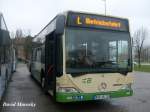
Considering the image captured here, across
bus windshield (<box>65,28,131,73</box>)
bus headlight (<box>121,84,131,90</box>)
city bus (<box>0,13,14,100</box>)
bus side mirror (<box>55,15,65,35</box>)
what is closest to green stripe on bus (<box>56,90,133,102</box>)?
bus headlight (<box>121,84,131,90</box>)

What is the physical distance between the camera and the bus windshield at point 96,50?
766 cm

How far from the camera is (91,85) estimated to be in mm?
7879

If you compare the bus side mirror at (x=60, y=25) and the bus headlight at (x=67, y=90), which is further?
the bus headlight at (x=67, y=90)

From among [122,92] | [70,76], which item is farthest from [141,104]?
[70,76]

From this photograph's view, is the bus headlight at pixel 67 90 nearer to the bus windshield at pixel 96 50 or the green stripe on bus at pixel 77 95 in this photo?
the green stripe on bus at pixel 77 95

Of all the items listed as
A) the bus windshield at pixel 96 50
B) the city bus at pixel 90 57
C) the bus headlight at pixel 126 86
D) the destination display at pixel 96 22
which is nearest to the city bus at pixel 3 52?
the city bus at pixel 90 57

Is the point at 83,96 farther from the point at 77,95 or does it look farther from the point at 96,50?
the point at 96,50

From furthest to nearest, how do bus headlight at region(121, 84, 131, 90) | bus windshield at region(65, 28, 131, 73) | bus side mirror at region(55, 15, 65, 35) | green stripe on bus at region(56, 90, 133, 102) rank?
bus headlight at region(121, 84, 131, 90) < bus windshield at region(65, 28, 131, 73) < green stripe on bus at region(56, 90, 133, 102) < bus side mirror at region(55, 15, 65, 35)

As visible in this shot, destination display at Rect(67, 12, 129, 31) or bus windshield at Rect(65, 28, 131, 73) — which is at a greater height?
destination display at Rect(67, 12, 129, 31)

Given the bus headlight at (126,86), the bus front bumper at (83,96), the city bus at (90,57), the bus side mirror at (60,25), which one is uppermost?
the bus side mirror at (60,25)

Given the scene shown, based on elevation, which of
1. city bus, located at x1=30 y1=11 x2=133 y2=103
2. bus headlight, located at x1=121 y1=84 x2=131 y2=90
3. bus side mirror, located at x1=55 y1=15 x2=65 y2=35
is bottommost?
bus headlight, located at x1=121 y1=84 x2=131 y2=90

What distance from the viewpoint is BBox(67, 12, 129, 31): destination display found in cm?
790

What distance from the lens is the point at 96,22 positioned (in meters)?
8.22

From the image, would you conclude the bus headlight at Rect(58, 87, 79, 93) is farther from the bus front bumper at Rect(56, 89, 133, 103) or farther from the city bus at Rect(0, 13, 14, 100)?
the city bus at Rect(0, 13, 14, 100)
